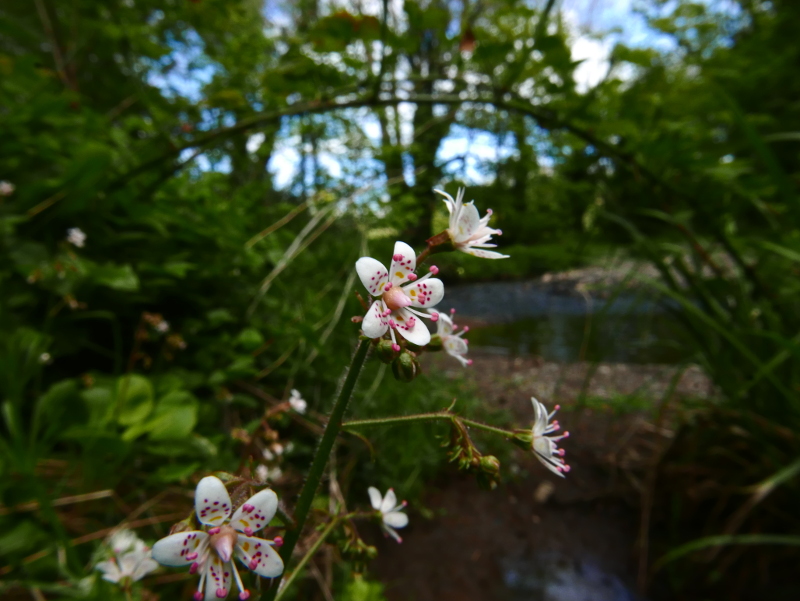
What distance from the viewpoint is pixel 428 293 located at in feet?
1.61

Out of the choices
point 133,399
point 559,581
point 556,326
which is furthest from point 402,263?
point 556,326

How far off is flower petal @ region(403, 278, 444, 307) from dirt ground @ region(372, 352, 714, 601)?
1.54 metres

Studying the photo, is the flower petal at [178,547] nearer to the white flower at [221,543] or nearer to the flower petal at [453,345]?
the white flower at [221,543]

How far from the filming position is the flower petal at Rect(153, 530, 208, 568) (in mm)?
398

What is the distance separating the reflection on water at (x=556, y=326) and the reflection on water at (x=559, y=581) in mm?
1096

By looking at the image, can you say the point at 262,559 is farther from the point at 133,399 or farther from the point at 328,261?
the point at 328,261

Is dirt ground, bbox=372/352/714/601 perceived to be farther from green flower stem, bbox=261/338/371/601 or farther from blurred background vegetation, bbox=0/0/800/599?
green flower stem, bbox=261/338/371/601

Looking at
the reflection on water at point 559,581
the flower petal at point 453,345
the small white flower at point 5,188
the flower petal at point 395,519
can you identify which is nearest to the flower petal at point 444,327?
the flower petal at point 453,345

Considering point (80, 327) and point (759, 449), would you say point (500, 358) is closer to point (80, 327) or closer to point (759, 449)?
point (759, 449)

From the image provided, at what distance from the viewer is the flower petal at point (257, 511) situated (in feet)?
1.33

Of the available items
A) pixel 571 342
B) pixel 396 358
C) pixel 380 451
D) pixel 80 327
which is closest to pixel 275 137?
pixel 80 327

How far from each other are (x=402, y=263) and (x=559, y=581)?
6.20 feet

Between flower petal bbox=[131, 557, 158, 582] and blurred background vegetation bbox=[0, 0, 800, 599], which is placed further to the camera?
blurred background vegetation bbox=[0, 0, 800, 599]

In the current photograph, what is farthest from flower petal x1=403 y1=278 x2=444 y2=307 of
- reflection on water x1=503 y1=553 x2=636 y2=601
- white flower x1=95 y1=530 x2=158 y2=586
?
reflection on water x1=503 y1=553 x2=636 y2=601
